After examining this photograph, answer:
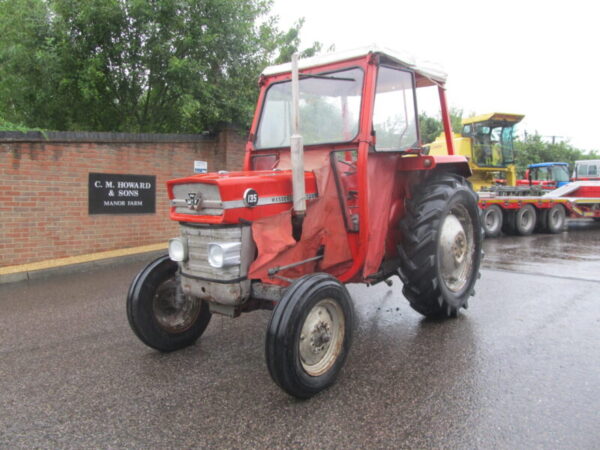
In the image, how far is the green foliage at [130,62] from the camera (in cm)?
845

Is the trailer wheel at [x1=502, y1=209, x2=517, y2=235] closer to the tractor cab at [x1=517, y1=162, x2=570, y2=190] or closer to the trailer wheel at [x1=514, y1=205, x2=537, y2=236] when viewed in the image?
the trailer wheel at [x1=514, y1=205, x2=537, y2=236]

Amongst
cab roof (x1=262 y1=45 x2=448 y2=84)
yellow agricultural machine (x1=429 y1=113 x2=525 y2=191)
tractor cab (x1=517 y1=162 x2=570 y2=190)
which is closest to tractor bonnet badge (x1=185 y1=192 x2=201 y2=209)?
cab roof (x1=262 y1=45 x2=448 y2=84)

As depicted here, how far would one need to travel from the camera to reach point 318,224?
3547 mm

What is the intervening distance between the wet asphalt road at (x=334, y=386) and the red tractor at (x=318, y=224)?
281 millimetres

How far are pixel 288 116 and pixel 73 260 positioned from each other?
17.2ft

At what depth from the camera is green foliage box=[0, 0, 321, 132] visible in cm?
845

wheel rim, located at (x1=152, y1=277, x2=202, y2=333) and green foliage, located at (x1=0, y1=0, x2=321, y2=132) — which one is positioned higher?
green foliage, located at (x1=0, y1=0, x2=321, y2=132)

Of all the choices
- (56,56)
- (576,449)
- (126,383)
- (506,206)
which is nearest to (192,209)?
(126,383)

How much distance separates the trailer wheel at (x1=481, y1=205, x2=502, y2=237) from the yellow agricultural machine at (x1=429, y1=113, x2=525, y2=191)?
4.21ft

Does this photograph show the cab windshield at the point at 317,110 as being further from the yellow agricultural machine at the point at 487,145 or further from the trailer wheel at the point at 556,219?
the trailer wheel at the point at 556,219

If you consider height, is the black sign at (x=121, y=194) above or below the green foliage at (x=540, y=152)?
below

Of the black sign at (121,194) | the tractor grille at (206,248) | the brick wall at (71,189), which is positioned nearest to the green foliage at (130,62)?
the brick wall at (71,189)

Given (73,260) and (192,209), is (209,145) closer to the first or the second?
(73,260)

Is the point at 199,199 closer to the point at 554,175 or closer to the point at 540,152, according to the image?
the point at 554,175
